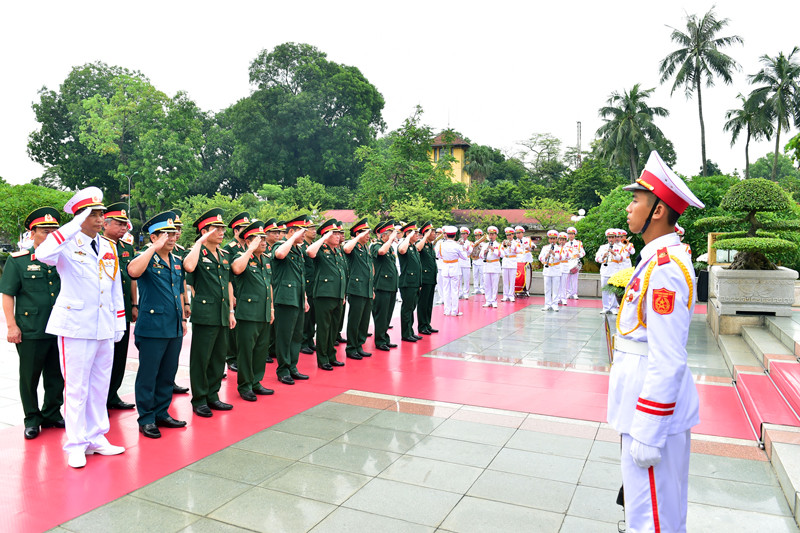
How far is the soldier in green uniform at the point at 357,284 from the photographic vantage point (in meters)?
7.49

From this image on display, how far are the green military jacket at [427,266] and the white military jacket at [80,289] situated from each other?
586 centimetres

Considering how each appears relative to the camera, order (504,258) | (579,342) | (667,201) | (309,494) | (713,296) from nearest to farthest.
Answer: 1. (667,201)
2. (309,494)
3. (579,342)
4. (713,296)
5. (504,258)

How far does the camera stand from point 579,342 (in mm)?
8984

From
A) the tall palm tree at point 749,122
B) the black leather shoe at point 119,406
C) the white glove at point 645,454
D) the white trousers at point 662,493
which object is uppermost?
the tall palm tree at point 749,122

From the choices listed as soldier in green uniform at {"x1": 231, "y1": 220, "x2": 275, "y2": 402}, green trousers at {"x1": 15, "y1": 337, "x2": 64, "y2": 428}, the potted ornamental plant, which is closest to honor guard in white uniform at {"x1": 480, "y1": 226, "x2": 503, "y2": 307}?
the potted ornamental plant

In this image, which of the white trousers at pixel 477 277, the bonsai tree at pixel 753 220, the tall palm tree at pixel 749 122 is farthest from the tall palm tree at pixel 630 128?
the bonsai tree at pixel 753 220

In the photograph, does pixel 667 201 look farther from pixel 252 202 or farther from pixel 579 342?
pixel 252 202

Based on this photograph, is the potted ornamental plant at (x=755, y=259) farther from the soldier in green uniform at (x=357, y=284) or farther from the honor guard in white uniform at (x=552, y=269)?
the soldier in green uniform at (x=357, y=284)

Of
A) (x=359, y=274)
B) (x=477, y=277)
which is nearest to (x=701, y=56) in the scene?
(x=477, y=277)

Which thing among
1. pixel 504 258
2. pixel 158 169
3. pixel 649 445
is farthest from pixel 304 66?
pixel 649 445

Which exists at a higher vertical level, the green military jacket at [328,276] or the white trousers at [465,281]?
the green military jacket at [328,276]

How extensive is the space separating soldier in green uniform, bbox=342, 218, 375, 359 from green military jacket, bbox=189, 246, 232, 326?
241cm

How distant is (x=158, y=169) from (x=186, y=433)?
39329 millimetres

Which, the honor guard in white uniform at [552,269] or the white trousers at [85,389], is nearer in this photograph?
the white trousers at [85,389]
